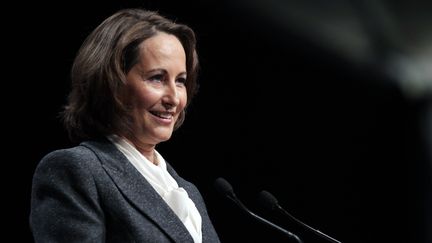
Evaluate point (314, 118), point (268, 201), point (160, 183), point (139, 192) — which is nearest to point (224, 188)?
point (268, 201)

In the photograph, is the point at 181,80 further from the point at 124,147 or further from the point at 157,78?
the point at 124,147

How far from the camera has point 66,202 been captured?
1.41 metres

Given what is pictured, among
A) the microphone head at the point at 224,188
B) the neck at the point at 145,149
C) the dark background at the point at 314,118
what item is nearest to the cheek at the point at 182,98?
the neck at the point at 145,149

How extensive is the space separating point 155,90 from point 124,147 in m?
0.16

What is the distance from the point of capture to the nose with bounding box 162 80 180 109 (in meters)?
1.67

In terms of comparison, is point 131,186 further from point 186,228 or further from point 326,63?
point 326,63

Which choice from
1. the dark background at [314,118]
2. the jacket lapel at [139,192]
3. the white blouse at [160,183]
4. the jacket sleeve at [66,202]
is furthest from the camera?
the dark background at [314,118]

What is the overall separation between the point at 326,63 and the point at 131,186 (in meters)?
1.87

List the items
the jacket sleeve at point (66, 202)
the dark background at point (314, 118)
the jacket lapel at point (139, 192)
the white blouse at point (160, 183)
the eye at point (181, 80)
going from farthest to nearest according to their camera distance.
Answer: the dark background at point (314, 118) → the eye at point (181, 80) → the white blouse at point (160, 183) → the jacket lapel at point (139, 192) → the jacket sleeve at point (66, 202)

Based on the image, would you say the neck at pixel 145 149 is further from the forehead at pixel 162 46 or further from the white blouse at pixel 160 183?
the forehead at pixel 162 46

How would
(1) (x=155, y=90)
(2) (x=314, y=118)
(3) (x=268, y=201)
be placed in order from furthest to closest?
(2) (x=314, y=118) < (3) (x=268, y=201) < (1) (x=155, y=90)

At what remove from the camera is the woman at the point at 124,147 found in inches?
56.7

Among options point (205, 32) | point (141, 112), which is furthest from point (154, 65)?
point (205, 32)

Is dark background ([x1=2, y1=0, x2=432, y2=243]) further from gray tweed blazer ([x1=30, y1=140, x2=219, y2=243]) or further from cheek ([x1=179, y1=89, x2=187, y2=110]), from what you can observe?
gray tweed blazer ([x1=30, y1=140, x2=219, y2=243])
